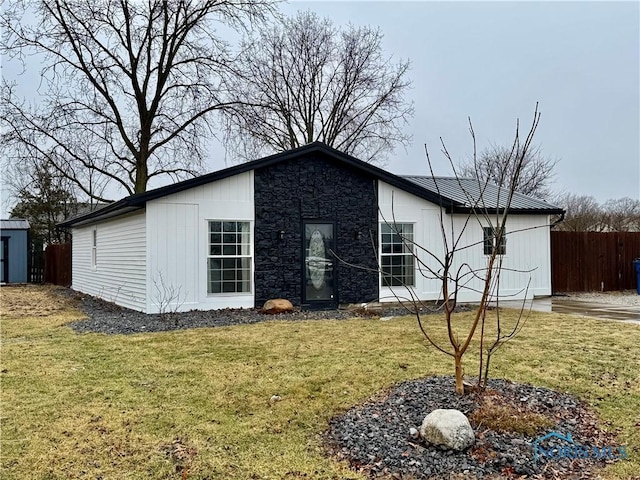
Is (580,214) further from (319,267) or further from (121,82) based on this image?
(121,82)

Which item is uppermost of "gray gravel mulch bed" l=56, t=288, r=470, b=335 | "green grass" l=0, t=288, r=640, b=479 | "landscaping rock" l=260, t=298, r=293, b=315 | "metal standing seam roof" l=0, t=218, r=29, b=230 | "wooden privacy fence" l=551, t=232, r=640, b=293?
"metal standing seam roof" l=0, t=218, r=29, b=230

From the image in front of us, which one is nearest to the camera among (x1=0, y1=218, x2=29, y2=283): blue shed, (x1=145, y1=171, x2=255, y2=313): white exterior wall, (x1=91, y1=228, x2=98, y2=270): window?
(x1=145, y1=171, x2=255, y2=313): white exterior wall

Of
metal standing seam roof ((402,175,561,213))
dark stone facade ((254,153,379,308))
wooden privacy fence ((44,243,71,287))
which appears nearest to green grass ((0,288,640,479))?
dark stone facade ((254,153,379,308))

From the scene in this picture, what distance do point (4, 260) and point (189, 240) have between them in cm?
1616

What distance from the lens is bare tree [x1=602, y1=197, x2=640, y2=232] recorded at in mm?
25672

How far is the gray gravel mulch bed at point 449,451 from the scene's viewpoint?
3.21 m

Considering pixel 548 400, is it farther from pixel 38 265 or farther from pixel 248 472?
pixel 38 265

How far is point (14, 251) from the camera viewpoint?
872 inches

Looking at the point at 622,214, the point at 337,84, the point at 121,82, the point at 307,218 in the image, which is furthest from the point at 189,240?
the point at 622,214

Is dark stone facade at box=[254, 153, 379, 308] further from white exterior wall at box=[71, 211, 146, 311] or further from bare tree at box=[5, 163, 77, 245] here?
bare tree at box=[5, 163, 77, 245]

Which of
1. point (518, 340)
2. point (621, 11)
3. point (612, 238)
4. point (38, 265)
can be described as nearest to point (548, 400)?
point (518, 340)

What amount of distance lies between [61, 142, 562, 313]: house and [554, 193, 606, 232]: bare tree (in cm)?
1344

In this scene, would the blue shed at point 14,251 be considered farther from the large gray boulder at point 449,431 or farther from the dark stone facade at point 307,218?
the large gray boulder at point 449,431

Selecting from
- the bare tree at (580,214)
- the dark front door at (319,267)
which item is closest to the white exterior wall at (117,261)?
the dark front door at (319,267)
